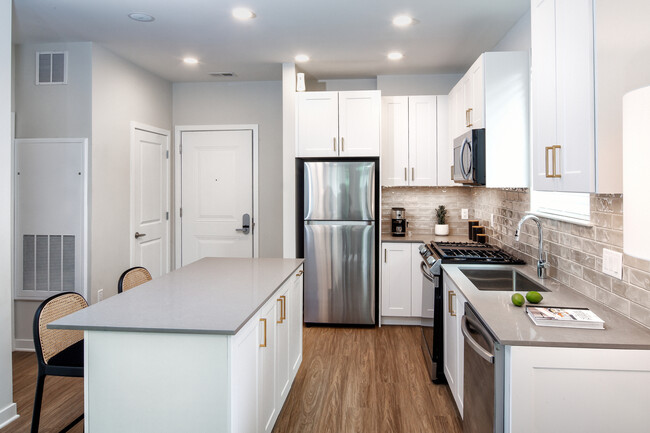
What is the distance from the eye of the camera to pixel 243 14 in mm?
3168


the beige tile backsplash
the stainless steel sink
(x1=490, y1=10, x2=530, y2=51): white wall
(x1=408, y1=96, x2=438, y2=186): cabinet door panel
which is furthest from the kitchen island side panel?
(x1=408, y1=96, x2=438, y2=186): cabinet door panel

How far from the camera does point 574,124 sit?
171 centimetres

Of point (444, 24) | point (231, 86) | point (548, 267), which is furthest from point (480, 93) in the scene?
point (231, 86)

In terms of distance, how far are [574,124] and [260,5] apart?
219 cm

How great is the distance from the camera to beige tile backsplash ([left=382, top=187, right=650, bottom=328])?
1.79 metres

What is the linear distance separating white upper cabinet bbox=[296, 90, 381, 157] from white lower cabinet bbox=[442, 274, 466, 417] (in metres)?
1.91

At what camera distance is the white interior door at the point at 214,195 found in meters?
5.17

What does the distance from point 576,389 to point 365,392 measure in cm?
171

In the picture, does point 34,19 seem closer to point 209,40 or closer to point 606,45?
point 209,40

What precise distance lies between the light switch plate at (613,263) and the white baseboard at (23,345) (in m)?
4.33

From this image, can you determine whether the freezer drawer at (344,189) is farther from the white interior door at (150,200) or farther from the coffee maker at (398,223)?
the white interior door at (150,200)

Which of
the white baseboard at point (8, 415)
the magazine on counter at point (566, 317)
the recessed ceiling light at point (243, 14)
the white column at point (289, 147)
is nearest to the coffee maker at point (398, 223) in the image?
the white column at point (289, 147)

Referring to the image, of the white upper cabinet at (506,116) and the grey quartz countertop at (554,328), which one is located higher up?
the white upper cabinet at (506,116)

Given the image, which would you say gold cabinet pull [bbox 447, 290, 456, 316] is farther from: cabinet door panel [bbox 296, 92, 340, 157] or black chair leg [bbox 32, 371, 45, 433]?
black chair leg [bbox 32, 371, 45, 433]
